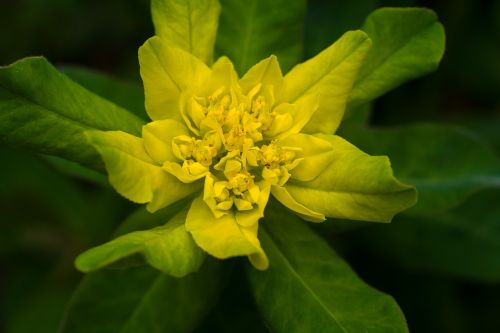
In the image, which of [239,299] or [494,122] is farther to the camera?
[494,122]

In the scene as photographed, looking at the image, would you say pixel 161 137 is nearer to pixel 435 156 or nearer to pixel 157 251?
pixel 157 251

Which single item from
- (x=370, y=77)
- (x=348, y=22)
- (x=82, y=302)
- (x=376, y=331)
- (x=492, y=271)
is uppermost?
(x=370, y=77)

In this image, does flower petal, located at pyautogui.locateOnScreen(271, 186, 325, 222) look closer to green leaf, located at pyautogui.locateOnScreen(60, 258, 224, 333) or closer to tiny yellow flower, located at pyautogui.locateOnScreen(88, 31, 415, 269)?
tiny yellow flower, located at pyautogui.locateOnScreen(88, 31, 415, 269)

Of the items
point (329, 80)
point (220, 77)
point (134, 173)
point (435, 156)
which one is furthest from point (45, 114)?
point (435, 156)

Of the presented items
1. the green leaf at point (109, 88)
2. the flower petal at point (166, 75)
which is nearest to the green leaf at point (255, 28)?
the flower petal at point (166, 75)

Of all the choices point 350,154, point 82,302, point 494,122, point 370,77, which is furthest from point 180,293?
point 494,122

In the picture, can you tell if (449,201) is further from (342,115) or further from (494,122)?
(494,122)

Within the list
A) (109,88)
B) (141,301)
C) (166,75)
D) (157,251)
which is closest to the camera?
(157,251)
